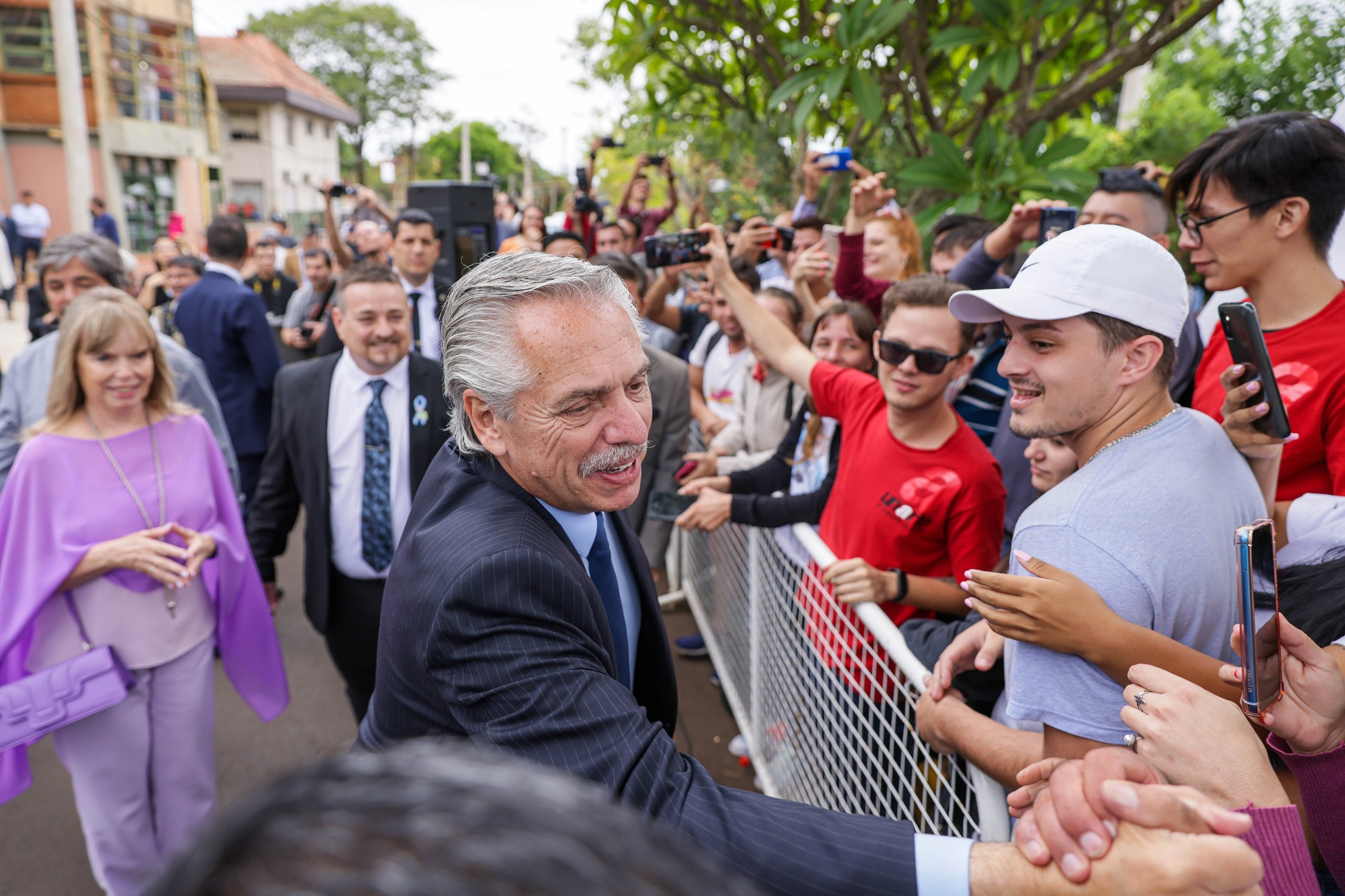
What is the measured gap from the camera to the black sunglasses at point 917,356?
2.44 metres

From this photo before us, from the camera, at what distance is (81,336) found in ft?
9.14

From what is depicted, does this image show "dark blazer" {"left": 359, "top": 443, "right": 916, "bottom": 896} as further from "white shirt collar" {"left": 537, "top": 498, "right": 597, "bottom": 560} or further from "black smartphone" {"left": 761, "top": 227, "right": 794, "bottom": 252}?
"black smartphone" {"left": 761, "top": 227, "right": 794, "bottom": 252}

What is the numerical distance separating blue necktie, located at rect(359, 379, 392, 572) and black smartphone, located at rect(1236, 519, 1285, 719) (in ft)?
9.18

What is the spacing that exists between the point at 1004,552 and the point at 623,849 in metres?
2.34

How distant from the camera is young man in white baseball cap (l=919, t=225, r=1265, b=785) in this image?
54.9 inches

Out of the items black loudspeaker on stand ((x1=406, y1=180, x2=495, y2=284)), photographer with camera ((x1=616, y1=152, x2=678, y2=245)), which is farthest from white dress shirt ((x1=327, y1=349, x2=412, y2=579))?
photographer with camera ((x1=616, y1=152, x2=678, y2=245))

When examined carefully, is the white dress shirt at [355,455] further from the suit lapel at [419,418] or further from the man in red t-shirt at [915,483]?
the man in red t-shirt at [915,483]

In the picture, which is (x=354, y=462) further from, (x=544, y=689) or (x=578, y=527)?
(x=544, y=689)

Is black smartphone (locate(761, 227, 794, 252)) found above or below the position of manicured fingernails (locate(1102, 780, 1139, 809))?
above

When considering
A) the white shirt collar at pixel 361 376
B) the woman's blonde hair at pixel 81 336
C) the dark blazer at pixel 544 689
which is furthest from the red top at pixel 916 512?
the woman's blonde hair at pixel 81 336

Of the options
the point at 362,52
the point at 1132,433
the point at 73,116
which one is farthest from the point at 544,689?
the point at 362,52

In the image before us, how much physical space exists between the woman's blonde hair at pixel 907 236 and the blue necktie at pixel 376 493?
2481 mm

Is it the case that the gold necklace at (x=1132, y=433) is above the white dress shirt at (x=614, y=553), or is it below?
above

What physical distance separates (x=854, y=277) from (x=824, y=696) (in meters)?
1.96
